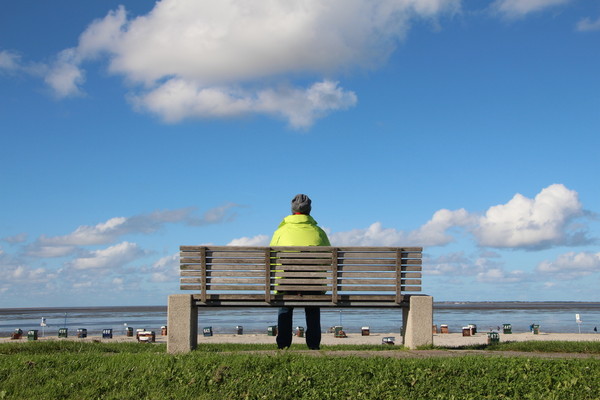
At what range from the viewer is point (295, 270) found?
1060 cm

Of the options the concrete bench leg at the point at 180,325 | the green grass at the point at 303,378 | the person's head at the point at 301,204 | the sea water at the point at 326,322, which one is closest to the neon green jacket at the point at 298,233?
the person's head at the point at 301,204

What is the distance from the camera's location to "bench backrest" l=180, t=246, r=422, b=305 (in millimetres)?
10562

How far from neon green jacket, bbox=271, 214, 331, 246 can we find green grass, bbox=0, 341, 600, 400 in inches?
116

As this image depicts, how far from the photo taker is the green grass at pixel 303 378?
7.19 m

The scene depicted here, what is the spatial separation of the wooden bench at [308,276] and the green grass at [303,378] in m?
2.29

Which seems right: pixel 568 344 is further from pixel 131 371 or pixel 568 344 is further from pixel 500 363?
pixel 131 371

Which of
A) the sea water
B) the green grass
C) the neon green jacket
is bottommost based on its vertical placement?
the sea water

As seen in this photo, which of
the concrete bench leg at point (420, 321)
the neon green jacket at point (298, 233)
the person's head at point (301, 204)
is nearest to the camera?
the concrete bench leg at point (420, 321)

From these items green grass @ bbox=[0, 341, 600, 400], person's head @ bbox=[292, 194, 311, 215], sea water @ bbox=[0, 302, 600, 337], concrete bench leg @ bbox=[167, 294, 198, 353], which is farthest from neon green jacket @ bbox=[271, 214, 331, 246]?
sea water @ bbox=[0, 302, 600, 337]

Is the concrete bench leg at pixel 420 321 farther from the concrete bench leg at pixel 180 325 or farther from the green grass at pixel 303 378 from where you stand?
the concrete bench leg at pixel 180 325

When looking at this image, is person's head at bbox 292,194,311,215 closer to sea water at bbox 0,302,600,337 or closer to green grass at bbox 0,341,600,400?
green grass at bbox 0,341,600,400

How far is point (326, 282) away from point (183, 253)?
238 cm

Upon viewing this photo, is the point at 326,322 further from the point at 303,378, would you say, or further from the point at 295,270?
the point at 303,378

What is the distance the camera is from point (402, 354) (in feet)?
30.1
